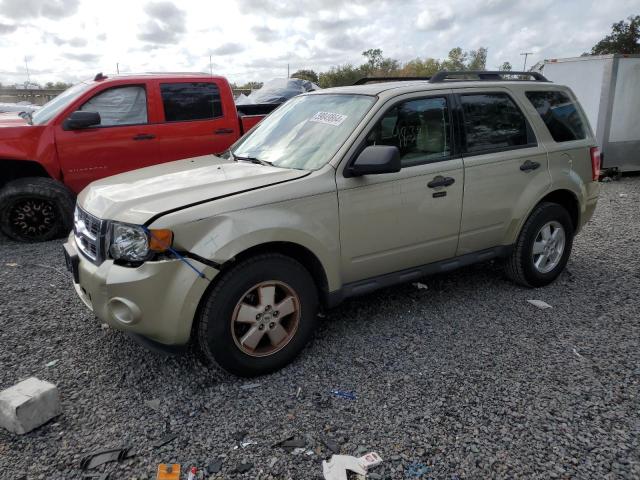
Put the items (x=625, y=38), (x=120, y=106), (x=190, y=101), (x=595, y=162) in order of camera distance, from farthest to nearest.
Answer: (x=625, y=38) → (x=190, y=101) → (x=120, y=106) → (x=595, y=162)

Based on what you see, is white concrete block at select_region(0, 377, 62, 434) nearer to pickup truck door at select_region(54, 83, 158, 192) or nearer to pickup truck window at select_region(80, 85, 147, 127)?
pickup truck door at select_region(54, 83, 158, 192)

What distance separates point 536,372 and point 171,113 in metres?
5.32

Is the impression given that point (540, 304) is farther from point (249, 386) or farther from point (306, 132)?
point (249, 386)

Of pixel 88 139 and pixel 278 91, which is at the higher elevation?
pixel 278 91

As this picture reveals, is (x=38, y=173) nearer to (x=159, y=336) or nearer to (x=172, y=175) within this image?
(x=172, y=175)

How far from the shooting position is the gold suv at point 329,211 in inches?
110

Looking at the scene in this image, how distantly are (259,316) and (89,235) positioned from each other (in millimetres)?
1167

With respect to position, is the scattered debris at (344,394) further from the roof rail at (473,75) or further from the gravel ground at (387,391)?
the roof rail at (473,75)

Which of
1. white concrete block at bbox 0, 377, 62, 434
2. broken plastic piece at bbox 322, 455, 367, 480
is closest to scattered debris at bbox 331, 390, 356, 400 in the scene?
broken plastic piece at bbox 322, 455, 367, 480

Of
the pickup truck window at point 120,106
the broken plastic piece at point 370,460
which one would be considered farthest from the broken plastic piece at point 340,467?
the pickup truck window at point 120,106

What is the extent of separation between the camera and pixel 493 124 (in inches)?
161

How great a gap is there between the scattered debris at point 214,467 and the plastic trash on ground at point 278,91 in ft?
28.1

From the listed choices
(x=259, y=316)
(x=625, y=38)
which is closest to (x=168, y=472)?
(x=259, y=316)

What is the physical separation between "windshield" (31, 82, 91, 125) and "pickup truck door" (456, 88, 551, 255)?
4747 mm
